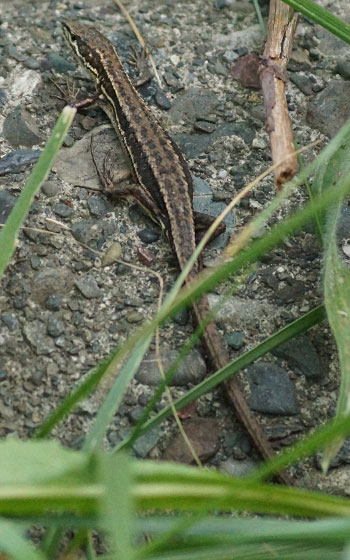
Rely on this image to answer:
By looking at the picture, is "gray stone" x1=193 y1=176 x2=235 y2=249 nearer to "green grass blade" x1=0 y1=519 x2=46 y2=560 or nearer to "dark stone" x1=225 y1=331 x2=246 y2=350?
"dark stone" x1=225 y1=331 x2=246 y2=350

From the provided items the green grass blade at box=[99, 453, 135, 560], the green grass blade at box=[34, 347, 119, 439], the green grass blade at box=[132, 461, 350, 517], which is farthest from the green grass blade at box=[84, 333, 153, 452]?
the green grass blade at box=[99, 453, 135, 560]

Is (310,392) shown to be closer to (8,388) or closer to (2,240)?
(8,388)

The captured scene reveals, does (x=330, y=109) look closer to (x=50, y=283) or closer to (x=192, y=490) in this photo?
(x=50, y=283)

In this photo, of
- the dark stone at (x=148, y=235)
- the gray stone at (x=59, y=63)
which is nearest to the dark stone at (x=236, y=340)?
the dark stone at (x=148, y=235)

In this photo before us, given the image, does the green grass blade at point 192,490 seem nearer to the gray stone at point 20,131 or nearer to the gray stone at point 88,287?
the gray stone at point 88,287

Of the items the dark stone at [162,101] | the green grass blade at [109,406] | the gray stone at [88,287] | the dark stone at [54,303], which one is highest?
the dark stone at [162,101]

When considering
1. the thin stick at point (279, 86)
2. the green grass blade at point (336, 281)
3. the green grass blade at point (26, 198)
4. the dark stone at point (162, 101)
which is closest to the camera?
the green grass blade at point (26, 198)
